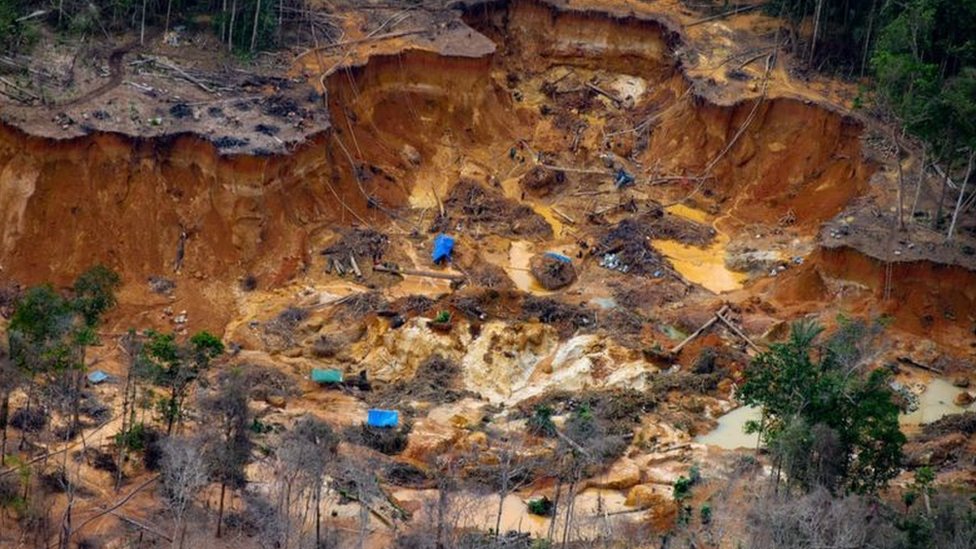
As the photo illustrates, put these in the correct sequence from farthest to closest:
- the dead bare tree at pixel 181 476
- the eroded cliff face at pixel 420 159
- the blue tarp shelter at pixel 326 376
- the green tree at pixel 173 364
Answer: the eroded cliff face at pixel 420 159, the blue tarp shelter at pixel 326 376, the green tree at pixel 173 364, the dead bare tree at pixel 181 476

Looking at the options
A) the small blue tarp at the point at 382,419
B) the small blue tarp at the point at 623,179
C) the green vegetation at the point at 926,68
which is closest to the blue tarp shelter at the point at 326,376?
the small blue tarp at the point at 382,419

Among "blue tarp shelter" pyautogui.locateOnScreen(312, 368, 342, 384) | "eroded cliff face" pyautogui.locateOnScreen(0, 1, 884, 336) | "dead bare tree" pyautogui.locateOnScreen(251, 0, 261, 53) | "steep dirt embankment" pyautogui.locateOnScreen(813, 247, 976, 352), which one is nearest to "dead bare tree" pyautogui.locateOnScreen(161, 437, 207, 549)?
"blue tarp shelter" pyautogui.locateOnScreen(312, 368, 342, 384)

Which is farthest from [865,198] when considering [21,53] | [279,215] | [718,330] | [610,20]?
[21,53]

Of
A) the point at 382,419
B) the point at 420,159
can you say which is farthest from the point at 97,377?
the point at 420,159

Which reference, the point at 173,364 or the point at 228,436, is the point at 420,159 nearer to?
the point at 173,364

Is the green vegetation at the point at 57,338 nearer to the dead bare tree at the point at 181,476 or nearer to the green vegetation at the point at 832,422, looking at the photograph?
the dead bare tree at the point at 181,476

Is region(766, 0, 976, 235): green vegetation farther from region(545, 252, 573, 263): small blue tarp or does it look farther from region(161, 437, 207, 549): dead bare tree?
region(161, 437, 207, 549): dead bare tree

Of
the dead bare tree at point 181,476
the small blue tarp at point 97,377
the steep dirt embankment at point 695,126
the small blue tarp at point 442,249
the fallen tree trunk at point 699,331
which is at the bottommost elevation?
the dead bare tree at point 181,476
